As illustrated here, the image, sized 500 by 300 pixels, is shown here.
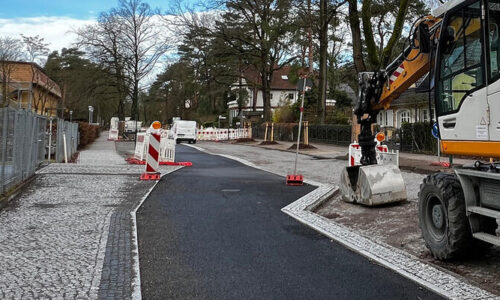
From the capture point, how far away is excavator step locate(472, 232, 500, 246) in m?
4.79

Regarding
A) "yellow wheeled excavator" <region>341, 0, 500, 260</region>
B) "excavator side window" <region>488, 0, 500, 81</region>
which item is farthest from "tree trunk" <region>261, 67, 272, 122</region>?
"excavator side window" <region>488, 0, 500, 81</region>

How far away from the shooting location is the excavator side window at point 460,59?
207 inches

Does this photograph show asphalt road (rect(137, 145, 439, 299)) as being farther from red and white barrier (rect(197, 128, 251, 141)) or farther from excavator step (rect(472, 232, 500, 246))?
Answer: red and white barrier (rect(197, 128, 251, 141))

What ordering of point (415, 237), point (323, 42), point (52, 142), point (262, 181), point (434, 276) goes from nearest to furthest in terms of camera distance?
point (434, 276)
point (415, 237)
point (262, 181)
point (52, 142)
point (323, 42)

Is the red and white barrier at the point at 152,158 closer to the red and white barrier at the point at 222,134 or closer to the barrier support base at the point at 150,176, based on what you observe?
the barrier support base at the point at 150,176

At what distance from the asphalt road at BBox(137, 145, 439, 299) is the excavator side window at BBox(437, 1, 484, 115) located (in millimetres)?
2180

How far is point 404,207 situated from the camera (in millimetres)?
8969

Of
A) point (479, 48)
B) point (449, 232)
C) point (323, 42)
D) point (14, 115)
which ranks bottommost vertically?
point (449, 232)

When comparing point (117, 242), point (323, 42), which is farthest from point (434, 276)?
point (323, 42)

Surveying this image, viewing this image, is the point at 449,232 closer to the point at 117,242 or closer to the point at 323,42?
the point at 117,242

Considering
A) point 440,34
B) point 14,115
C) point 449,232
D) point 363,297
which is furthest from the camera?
point 14,115

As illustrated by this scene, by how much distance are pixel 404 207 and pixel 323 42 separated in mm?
22593

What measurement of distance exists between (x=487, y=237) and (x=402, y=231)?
7.66 ft

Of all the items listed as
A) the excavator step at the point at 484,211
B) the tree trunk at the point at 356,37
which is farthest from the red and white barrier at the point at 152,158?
the tree trunk at the point at 356,37
